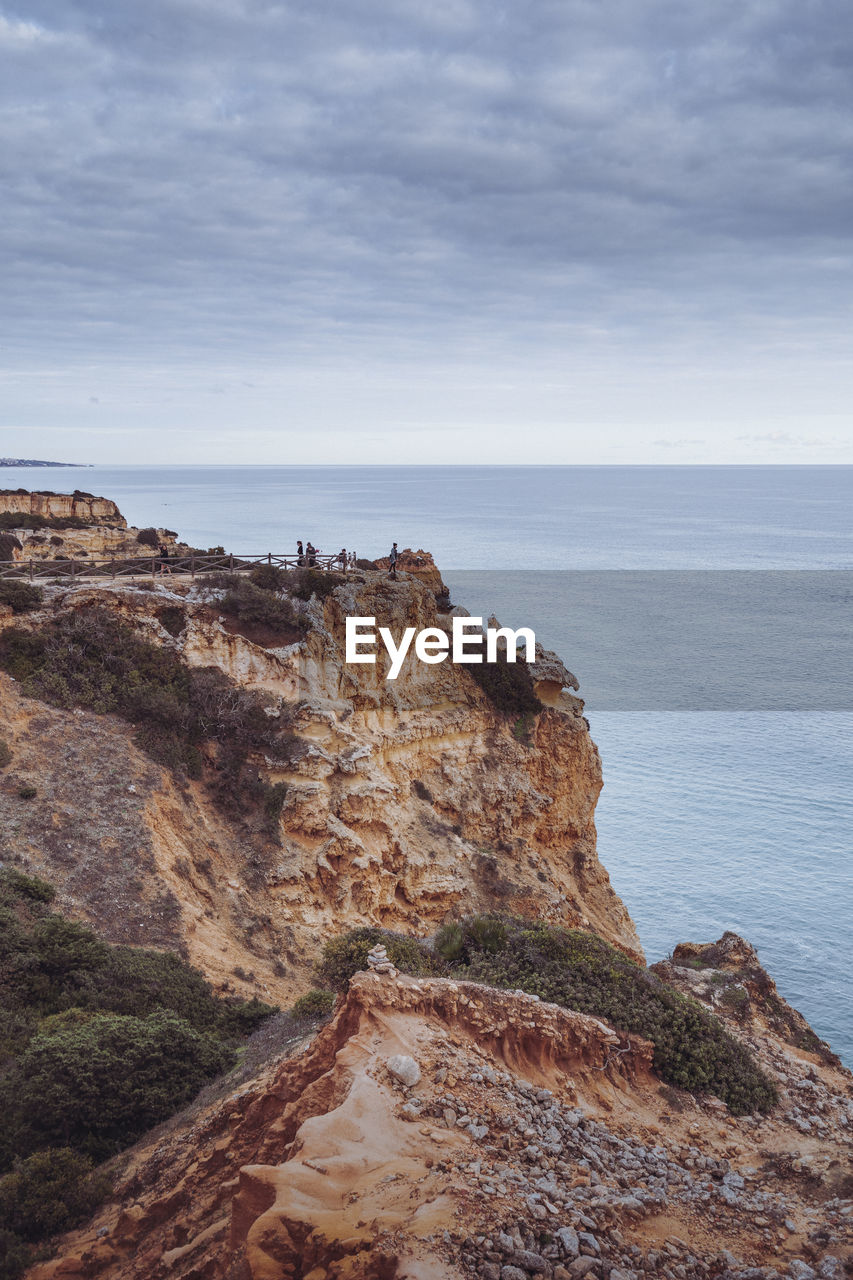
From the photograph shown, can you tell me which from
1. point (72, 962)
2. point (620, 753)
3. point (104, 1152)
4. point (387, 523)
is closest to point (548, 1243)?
point (104, 1152)

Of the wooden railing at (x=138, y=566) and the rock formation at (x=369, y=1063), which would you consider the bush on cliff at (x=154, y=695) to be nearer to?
the rock formation at (x=369, y=1063)

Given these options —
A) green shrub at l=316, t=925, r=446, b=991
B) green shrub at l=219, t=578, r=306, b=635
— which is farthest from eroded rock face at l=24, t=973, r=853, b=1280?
green shrub at l=219, t=578, r=306, b=635

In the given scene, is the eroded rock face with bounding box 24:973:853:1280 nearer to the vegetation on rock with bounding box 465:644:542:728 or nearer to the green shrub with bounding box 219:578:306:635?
the green shrub with bounding box 219:578:306:635

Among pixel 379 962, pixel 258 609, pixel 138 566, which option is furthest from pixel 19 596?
pixel 379 962

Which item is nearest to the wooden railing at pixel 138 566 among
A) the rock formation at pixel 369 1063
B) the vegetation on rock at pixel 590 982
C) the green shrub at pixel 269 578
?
the green shrub at pixel 269 578

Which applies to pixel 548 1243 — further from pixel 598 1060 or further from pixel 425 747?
pixel 425 747
